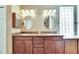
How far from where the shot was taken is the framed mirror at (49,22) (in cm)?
708

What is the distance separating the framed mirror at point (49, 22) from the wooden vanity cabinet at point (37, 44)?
161cm

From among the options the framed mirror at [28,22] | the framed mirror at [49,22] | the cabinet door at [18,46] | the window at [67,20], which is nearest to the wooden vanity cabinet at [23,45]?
the cabinet door at [18,46]

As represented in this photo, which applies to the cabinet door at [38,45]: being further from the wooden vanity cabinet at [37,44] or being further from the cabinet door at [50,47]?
the cabinet door at [50,47]

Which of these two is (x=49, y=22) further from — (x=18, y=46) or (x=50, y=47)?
(x=18, y=46)

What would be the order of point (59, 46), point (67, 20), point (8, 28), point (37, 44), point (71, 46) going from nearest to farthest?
point (8, 28), point (71, 46), point (59, 46), point (37, 44), point (67, 20)

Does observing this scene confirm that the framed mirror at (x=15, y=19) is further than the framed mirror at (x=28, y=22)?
No

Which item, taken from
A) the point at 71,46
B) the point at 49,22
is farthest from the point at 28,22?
the point at 71,46

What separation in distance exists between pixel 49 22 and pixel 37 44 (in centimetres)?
196

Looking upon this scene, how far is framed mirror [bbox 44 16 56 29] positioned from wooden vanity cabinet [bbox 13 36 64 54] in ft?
5.28

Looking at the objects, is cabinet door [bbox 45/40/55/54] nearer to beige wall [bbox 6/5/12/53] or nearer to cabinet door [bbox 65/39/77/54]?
cabinet door [bbox 65/39/77/54]

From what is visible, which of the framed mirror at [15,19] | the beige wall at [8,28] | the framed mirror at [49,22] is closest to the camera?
the beige wall at [8,28]

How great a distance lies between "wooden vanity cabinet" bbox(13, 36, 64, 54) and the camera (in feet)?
17.9

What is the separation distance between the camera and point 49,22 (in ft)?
23.6
